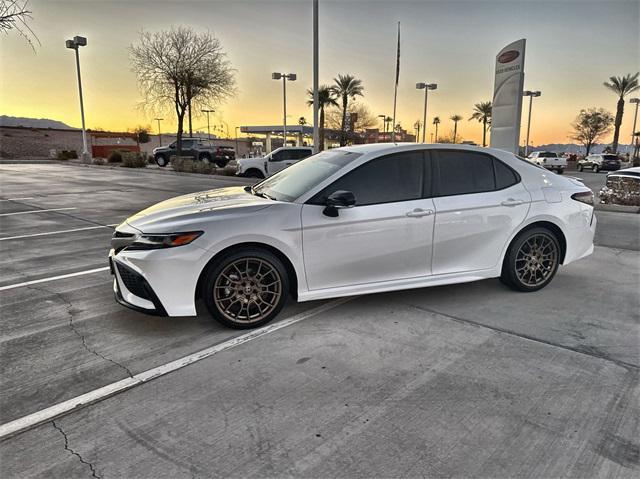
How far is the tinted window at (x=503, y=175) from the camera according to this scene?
4565 millimetres

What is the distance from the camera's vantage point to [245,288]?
3715 mm

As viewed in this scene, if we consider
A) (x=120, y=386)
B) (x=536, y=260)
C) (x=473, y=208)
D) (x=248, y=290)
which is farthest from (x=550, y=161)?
(x=120, y=386)

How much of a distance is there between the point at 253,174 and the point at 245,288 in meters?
16.4

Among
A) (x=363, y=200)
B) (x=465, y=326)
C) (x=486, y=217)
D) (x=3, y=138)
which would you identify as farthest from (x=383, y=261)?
(x=3, y=138)

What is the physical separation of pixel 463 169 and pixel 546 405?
246 centimetres

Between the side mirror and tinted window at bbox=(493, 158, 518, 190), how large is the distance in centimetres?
179

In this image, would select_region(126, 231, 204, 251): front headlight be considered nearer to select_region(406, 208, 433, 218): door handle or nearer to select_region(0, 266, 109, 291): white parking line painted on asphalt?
select_region(406, 208, 433, 218): door handle

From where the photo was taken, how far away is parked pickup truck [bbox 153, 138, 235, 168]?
2788 cm

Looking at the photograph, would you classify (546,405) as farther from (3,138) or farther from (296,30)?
(3,138)

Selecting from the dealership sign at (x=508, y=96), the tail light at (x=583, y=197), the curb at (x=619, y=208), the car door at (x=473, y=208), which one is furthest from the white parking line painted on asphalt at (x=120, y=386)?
the dealership sign at (x=508, y=96)

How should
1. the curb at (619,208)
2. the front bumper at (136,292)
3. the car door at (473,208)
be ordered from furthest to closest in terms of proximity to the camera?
the curb at (619,208), the car door at (473,208), the front bumper at (136,292)

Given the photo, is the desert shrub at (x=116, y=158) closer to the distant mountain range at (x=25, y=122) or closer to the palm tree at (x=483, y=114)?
the palm tree at (x=483, y=114)

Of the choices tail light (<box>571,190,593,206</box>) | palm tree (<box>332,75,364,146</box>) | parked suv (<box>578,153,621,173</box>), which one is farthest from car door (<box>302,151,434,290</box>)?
palm tree (<box>332,75,364,146</box>)

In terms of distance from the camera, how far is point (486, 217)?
439 cm
